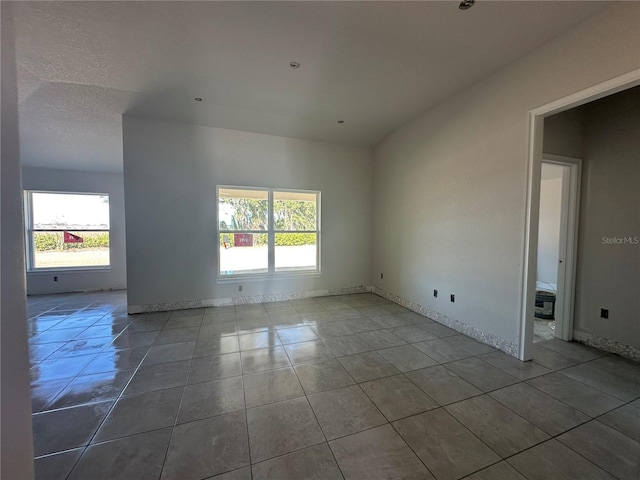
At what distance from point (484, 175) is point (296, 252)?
10.9 feet

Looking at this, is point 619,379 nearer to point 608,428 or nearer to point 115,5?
point 608,428

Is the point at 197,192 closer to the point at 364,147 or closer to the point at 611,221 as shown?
the point at 364,147

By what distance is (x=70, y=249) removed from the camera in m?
5.86

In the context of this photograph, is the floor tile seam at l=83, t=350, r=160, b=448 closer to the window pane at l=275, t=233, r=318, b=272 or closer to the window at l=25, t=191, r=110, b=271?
the window pane at l=275, t=233, r=318, b=272

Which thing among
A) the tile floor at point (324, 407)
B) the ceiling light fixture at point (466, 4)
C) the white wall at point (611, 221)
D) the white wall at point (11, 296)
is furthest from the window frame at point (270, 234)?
the white wall at point (611, 221)

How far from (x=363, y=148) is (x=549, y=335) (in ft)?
14.0

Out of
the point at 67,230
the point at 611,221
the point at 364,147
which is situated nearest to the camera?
the point at 611,221

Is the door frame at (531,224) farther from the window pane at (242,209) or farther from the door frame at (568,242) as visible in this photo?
the window pane at (242,209)

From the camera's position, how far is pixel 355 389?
212 centimetres

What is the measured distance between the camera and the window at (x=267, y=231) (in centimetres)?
454

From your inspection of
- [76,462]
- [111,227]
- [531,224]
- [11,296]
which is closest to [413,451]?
[76,462]

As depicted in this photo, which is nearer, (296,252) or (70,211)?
(296,252)

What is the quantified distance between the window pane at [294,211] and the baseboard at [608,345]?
13.4 ft

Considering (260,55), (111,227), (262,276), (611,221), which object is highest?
(260,55)
